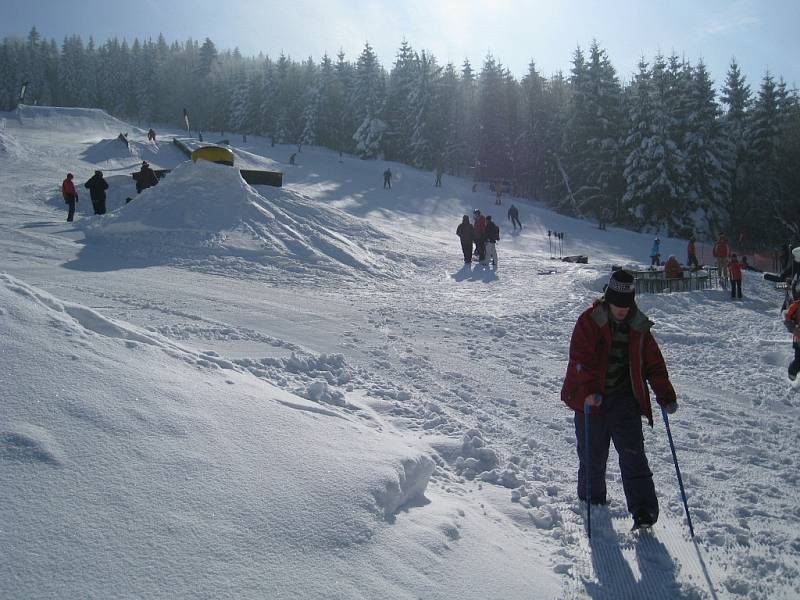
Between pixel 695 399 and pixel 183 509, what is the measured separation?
6.38 m

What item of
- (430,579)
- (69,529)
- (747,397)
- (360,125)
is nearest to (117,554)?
(69,529)

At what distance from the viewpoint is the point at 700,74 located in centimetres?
4309

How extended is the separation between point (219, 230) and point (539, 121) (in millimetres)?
49022

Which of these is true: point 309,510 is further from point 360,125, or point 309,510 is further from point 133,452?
point 360,125

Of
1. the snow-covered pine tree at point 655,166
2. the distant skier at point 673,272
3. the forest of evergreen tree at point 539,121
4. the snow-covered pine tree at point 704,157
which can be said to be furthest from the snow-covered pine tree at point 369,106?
the distant skier at point 673,272

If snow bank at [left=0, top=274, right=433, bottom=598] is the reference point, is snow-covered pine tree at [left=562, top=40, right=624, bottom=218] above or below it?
above

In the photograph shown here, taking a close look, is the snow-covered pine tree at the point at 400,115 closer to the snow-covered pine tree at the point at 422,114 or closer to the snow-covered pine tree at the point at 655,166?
the snow-covered pine tree at the point at 422,114

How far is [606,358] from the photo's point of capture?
12.5 feet

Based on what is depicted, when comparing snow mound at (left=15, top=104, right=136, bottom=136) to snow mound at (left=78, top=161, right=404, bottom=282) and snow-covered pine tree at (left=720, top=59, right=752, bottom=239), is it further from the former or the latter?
snow-covered pine tree at (left=720, top=59, right=752, bottom=239)

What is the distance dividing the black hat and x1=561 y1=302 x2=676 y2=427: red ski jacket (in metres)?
0.09

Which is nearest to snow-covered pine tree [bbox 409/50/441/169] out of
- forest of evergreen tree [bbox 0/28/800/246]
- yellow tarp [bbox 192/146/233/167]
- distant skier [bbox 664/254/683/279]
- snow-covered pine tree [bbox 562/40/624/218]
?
forest of evergreen tree [bbox 0/28/800/246]

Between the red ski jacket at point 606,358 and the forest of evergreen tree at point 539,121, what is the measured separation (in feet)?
127

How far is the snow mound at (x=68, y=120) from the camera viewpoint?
5391cm

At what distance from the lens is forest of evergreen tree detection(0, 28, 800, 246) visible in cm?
4125
